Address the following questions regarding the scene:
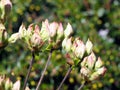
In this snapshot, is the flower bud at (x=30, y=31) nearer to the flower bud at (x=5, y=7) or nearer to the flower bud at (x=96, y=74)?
the flower bud at (x=5, y=7)

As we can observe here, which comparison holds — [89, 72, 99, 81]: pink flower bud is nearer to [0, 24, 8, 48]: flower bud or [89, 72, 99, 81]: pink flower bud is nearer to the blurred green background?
[0, 24, 8, 48]: flower bud

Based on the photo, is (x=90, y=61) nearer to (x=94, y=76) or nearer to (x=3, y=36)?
(x=94, y=76)

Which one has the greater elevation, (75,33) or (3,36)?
(75,33)

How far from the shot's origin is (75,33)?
4121 mm

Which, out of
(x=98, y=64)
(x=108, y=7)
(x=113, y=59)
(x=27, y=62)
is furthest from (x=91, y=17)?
(x=98, y=64)

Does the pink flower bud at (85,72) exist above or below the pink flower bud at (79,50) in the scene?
below

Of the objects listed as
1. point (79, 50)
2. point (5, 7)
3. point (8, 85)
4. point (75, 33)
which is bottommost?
point (8, 85)

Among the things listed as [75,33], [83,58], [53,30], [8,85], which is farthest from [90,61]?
[75,33]

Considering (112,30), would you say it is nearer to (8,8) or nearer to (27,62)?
(27,62)

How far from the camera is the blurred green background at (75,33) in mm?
3588

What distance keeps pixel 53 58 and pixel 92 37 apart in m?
0.55

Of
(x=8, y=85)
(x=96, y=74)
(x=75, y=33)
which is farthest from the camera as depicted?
(x=75, y=33)

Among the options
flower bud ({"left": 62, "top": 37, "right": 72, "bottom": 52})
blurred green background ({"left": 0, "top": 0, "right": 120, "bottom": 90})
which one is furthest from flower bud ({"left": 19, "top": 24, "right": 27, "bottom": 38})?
blurred green background ({"left": 0, "top": 0, "right": 120, "bottom": 90})

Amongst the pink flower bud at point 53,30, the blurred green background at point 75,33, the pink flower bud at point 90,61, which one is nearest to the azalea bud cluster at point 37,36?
the pink flower bud at point 53,30
